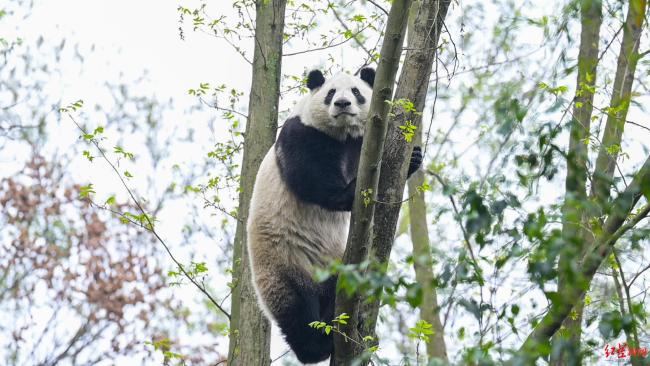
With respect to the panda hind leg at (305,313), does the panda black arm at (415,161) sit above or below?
above

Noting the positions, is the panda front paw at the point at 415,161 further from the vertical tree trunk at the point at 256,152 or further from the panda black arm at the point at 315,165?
the vertical tree trunk at the point at 256,152

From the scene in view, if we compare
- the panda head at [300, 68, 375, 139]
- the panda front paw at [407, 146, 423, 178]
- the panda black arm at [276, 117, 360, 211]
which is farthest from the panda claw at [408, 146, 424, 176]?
the panda head at [300, 68, 375, 139]

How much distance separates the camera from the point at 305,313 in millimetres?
6758

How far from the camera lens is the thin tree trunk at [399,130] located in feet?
18.8

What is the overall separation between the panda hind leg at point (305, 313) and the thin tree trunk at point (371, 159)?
34.2 inches

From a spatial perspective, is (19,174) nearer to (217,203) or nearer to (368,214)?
(217,203)

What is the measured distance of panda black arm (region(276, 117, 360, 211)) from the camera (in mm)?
6535

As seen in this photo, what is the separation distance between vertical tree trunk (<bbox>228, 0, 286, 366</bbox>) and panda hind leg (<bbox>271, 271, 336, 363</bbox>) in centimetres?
52

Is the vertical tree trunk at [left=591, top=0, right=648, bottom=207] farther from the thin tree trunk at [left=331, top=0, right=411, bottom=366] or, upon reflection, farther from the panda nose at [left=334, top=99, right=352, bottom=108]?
the panda nose at [left=334, top=99, right=352, bottom=108]

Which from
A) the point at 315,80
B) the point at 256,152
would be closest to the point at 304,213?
the point at 256,152

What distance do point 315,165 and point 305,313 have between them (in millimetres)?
1334

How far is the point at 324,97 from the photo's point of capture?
301 inches

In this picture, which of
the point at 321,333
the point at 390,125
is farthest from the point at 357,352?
the point at 390,125

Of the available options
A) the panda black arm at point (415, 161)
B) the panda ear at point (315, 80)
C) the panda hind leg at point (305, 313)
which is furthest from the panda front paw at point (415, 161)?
the panda ear at point (315, 80)
